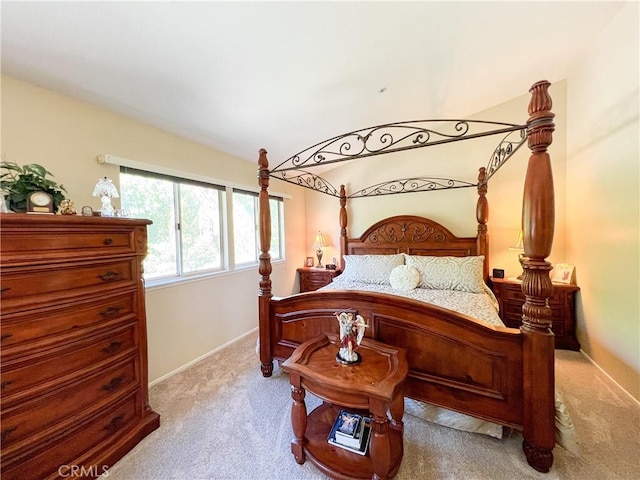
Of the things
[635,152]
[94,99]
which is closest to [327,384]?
[94,99]

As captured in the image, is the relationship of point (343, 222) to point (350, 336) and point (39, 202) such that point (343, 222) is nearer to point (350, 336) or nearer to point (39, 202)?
point (350, 336)

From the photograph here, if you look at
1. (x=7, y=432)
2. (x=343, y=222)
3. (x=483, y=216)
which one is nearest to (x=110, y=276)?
(x=7, y=432)

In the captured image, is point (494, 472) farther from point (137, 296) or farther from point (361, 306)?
point (137, 296)

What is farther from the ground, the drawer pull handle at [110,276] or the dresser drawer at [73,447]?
the drawer pull handle at [110,276]

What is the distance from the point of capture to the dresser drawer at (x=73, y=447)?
3.88 feet

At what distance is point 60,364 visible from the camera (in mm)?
1308

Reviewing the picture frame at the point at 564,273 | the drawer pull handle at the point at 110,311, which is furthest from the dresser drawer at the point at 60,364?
the picture frame at the point at 564,273

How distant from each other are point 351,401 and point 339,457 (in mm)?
416

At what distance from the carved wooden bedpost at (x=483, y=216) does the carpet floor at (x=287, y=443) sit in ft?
4.74

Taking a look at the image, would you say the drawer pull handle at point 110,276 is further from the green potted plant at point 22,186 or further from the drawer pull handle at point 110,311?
the green potted plant at point 22,186

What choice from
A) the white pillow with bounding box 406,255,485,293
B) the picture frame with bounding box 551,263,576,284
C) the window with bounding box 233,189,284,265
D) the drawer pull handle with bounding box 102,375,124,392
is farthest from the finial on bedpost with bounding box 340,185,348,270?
the drawer pull handle with bounding box 102,375,124,392

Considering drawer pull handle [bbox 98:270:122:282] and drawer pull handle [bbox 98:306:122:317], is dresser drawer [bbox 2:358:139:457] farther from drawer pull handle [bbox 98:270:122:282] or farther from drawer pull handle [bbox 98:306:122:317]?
drawer pull handle [bbox 98:270:122:282]

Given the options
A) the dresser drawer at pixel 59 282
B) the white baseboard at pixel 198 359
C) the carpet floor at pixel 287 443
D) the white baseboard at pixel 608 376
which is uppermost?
the dresser drawer at pixel 59 282

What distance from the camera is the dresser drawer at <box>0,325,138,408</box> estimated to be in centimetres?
115
